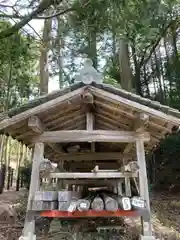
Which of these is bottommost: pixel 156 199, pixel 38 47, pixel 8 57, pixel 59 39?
pixel 156 199

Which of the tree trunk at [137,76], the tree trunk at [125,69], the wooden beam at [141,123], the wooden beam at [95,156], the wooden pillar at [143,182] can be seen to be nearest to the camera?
the wooden pillar at [143,182]

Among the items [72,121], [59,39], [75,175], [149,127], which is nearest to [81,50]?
[59,39]

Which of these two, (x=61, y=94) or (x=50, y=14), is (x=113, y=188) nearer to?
(x=61, y=94)

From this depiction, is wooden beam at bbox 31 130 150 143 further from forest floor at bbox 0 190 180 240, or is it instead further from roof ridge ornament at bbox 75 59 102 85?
forest floor at bbox 0 190 180 240

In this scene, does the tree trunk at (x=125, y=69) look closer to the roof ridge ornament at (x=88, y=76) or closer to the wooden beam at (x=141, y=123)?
the wooden beam at (x=141, y=123)

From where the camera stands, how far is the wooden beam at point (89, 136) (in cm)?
433

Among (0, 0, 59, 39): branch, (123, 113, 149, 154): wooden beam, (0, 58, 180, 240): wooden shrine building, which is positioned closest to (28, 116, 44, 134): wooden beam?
(0, 58, 180, 240): wooden shrine building

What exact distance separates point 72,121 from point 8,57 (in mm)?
2181

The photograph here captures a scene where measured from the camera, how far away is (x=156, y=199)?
9.25m

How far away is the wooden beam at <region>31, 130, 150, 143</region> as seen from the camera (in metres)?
4.33

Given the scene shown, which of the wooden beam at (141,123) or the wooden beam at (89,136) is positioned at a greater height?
the wooden beam at (141,123)

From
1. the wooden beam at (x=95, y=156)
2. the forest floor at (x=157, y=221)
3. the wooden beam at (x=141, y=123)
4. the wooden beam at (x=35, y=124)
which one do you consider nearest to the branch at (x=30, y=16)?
the wooden beam at (x=35, y=124)

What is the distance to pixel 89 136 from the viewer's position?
4.33 m

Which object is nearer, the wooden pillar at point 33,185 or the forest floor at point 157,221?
the wooden pillar at point 33,185
